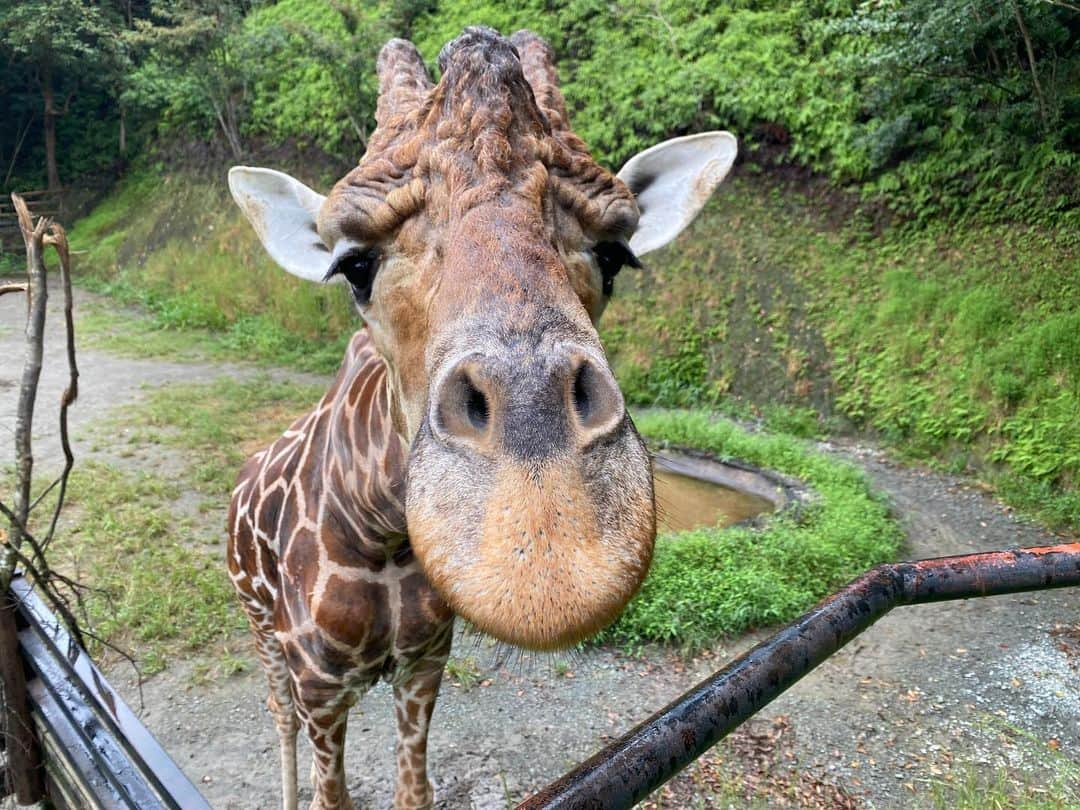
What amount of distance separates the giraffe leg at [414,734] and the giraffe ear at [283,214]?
146 centimetres

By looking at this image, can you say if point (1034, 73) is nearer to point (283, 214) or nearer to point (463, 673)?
point (463, 673)

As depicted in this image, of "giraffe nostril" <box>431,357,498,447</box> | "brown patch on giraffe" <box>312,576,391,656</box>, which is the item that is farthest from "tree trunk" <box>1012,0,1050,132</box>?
"giraffe nostril" <box>431,357,498,447</box>

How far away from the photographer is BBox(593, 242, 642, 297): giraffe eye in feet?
6.27

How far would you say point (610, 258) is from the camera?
195 centimetres

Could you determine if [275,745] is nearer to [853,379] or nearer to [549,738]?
[549,738]

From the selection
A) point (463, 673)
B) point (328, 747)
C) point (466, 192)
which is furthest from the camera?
point (463, 673)

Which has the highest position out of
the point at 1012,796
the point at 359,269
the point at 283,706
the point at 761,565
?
the point at 359,269

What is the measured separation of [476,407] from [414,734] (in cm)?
200

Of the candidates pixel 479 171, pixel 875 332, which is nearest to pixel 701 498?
pixel 875 332

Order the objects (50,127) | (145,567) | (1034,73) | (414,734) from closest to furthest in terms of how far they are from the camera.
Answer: (414,734) → (145,567) → (1034,73) → (50,127)

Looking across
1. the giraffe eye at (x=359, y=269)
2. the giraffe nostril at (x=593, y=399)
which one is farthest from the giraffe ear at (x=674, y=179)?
the giraffe nostril at (x=593, y=399)

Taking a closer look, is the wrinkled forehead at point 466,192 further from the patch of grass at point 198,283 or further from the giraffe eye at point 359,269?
the patch of grass at point 198,283

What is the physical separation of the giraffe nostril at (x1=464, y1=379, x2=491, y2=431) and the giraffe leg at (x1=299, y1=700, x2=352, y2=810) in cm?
163

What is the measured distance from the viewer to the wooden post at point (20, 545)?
209 centimetres
